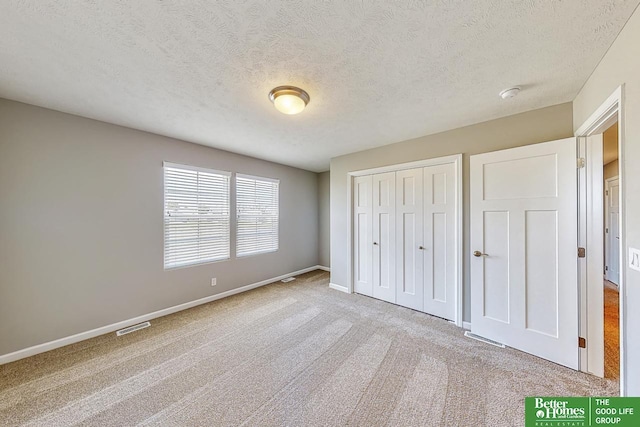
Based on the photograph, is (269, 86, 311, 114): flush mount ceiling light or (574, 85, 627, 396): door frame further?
(269, 86, 311, 114): flush mount ceiling light

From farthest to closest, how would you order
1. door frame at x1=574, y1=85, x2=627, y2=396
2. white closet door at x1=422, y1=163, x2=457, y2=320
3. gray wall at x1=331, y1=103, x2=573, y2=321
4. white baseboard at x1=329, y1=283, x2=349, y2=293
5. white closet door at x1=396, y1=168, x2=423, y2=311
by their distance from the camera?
white baseboard at x1=329, y1=283, x2=349, y2=293 < white closet door at x1=396, y1=168, x2=423, y2=311 < white closet door at x1=422, y1=163, x2=457, y2=320 < gray wall at x1=331, y1=103, x2=573, y2=321 < door frame at x1=574, y1=85, x2=627, y2=396

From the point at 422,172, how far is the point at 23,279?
4.58 meters

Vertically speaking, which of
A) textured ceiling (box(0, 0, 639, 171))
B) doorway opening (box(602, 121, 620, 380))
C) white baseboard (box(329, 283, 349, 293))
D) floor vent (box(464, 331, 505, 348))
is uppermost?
textured ceiling (box(0, 0, 639, 171))

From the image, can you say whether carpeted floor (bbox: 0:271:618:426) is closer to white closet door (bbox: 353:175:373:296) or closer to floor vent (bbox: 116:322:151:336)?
floor vent (bbox: 116:322:151:336)

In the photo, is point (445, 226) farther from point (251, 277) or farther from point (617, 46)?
point (251, 277)

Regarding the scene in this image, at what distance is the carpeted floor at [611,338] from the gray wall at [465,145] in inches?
42.0

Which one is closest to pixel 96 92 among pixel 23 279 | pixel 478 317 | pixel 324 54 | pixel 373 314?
pixel 23 279

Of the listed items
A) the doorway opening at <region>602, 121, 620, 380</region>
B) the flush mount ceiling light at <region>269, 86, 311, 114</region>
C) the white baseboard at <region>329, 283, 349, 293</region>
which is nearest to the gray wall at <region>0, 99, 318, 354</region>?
the flush mount ceiling light at <region>269, 86, 311, 114</region>

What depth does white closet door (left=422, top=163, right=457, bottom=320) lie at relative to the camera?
2.87 m

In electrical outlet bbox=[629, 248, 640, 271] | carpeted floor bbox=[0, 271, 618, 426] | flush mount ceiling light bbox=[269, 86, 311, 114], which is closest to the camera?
electrical outlet bbox=[629, 248, 640, 271]

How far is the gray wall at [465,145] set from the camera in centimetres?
224

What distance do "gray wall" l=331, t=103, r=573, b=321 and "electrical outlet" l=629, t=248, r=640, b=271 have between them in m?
1.46

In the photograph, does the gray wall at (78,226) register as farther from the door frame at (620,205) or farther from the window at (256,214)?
the door frame at (620,205)

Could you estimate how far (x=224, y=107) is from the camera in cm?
228
